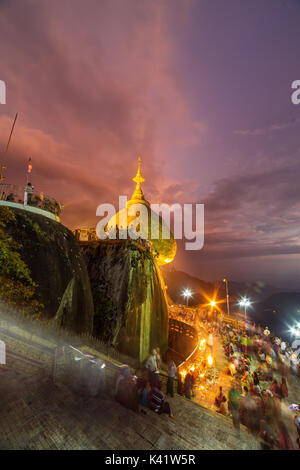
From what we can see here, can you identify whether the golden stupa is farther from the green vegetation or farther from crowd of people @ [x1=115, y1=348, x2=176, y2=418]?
crowd of people @ [x1=115, y1=348, x2=176, y2=418]

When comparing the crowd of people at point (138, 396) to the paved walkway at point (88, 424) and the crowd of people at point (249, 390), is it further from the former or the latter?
the paved walkway at point (88, 424)

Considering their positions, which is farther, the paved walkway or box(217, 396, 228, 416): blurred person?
box(217, 396, 228, 416): blurred person

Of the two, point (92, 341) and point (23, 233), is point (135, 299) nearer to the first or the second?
point (92, 341)

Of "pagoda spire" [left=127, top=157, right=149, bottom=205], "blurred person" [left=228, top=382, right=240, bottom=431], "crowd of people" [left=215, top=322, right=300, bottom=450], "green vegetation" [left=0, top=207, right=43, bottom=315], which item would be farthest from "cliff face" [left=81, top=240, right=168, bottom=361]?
"pagoda spire" [left=127, top=157, right=149, bottom=205]

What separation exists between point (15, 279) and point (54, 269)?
1.78 meters

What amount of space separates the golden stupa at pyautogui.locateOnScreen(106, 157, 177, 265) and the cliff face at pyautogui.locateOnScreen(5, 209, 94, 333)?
14.5 metres

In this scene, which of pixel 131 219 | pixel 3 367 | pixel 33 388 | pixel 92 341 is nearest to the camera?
pixel 33 388

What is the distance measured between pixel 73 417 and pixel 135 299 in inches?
352

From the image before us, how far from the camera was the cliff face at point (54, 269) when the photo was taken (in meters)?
9.04

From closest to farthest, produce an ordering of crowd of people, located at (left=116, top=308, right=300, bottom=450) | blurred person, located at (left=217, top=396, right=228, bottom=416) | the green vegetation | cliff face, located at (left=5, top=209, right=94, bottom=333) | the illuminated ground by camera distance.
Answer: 1. the illuminated ground
2. crowd of people, located at (left=116, top=308, right=300, bottom=450)
3. the green vegetation
4. blurred person, located at (left=217, top=396, right=228, bottom=416)
5. cliff face, located at (left=5, top=209, right=94, bottom=333)

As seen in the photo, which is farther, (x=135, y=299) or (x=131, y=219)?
(x=131, y=219)

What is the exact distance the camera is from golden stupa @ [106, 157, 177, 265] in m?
26.1
